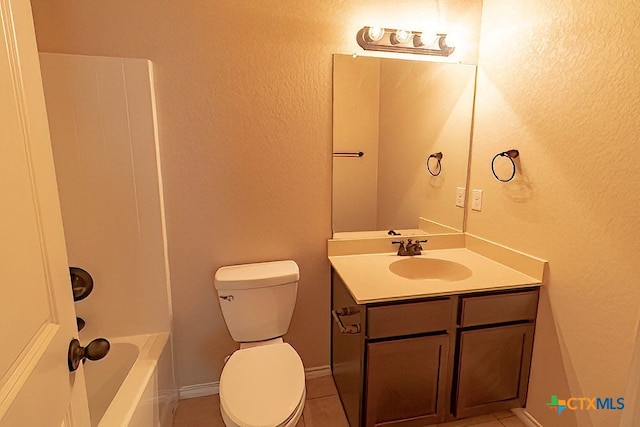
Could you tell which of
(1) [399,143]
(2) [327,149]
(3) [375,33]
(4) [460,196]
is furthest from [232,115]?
(4) [460,196]

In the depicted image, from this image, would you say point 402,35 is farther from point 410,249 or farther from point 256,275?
point 256,275

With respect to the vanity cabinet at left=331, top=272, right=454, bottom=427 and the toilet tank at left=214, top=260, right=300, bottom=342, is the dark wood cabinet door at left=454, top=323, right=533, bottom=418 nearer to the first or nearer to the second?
the vanity cabinet at left=331, top=272, right=454, bottom=427

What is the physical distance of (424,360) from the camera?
155cm

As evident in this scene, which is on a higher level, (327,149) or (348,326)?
(327,149)

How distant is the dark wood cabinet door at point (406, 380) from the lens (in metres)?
1.51

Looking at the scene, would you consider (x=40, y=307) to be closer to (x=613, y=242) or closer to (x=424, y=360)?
(x=424, y=360)

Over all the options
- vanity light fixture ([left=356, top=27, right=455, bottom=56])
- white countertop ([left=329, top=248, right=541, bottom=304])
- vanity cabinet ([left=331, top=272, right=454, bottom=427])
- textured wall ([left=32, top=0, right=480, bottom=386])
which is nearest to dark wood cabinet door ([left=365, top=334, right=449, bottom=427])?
vanity cabinet ([left=331, top=272, right=454, bottom=427])

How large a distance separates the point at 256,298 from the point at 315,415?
0.74m

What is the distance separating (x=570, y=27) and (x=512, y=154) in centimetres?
57

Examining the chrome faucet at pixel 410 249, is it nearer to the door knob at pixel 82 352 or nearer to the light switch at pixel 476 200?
the light switch at pixel 476 200

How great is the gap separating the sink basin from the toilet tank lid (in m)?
0.58

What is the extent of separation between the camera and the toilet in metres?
1.28

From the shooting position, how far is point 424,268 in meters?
1.96

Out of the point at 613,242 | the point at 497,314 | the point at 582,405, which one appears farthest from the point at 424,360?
the point at 613,242
